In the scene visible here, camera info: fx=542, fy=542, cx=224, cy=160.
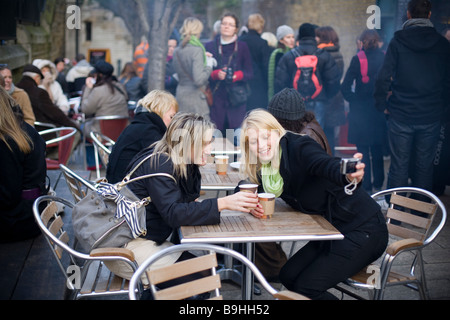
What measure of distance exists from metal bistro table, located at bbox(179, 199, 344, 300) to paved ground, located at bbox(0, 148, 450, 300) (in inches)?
32.3

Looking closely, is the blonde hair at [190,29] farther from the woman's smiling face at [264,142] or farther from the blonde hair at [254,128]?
the woman's smiling face at [264,142]

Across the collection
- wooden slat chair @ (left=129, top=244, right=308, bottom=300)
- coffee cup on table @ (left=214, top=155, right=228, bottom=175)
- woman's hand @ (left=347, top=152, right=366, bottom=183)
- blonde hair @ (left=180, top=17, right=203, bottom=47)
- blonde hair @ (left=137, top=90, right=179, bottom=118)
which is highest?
blonde hair @ (left=180, top=17, right=203, bottom=47)

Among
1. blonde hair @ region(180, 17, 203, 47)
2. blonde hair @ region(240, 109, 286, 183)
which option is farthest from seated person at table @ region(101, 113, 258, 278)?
blonde hair @ region(180, 17, 203, 47)

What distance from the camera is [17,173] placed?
3.59 meters

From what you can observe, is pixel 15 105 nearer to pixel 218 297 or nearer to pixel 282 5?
pixel 218 297

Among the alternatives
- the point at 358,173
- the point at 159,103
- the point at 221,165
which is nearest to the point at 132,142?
the point at 159,103

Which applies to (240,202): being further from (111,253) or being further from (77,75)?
(77,75)

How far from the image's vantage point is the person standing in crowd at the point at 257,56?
7336 millimetres

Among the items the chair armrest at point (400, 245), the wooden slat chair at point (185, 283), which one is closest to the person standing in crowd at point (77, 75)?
the chair armrest at point (400, 245)

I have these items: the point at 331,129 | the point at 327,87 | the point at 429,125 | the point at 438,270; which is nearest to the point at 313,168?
the point at 438,270

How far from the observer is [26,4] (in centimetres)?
949

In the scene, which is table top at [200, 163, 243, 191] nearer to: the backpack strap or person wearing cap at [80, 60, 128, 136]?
the backpack strap

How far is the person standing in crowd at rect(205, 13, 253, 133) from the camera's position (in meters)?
6.88

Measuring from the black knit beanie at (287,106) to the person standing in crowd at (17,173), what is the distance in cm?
164
